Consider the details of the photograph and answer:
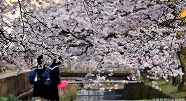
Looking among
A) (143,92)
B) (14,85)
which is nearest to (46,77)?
(14,85)

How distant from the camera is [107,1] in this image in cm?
1414

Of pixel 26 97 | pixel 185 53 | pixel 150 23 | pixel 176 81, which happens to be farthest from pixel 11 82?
pixel 176 81

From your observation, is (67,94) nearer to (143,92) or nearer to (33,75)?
(143,92)

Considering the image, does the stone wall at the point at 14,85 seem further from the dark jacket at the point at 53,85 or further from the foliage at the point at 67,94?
the dark jacket at the point at 53,85

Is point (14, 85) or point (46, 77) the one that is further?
point (14, 85)

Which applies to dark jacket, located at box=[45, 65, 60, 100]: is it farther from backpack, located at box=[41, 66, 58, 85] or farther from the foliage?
the foliage

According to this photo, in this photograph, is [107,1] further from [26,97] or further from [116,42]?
[26,97]

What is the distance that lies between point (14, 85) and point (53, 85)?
6305 mm

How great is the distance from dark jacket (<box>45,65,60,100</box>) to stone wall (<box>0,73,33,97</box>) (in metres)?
2.95

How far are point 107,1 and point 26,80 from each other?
10.7 m

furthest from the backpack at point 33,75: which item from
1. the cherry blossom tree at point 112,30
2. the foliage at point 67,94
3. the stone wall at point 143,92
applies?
the foliage at point 67,94

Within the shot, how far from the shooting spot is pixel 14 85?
20078 millimetres

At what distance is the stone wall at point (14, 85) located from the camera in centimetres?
1741

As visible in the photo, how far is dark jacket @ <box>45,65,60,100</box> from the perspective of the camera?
1360 cm
